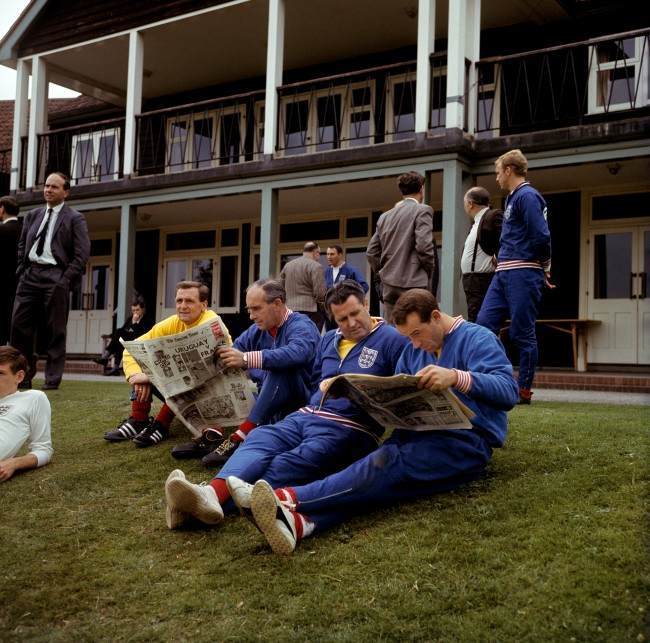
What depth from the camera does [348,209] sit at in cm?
1421

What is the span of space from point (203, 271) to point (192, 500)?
13.4 m

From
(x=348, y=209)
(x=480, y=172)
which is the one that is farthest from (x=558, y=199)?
(x=348, y=209)

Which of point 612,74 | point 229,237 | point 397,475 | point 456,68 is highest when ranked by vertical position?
point 612,74

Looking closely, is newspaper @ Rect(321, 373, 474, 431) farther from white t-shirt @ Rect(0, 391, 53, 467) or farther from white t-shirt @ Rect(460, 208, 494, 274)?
white t-shirt @ Rect(460, 208, 494, 274)

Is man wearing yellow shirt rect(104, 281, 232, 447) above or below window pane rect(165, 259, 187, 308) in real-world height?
below

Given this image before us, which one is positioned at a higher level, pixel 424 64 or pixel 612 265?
pixel 424 64

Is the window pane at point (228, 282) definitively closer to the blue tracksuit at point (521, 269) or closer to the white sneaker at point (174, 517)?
the blue tracksuit at point (521, 269)

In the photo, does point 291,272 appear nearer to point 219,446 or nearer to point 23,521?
point 219,446

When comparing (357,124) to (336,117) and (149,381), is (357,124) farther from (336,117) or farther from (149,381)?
(149,381)

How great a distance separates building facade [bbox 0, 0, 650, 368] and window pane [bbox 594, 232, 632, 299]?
0.03m

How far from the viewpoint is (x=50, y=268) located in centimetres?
790

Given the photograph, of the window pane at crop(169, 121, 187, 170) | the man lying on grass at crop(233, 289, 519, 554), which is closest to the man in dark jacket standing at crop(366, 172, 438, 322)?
the man lying on grass at crop(233, 289, 519, 554)

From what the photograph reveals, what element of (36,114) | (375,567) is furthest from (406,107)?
(375,567)

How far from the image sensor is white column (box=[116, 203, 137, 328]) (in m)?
12.8
